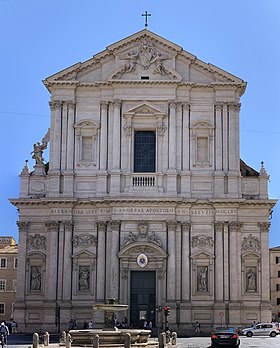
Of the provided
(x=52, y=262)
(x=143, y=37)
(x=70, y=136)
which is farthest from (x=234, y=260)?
(x=143, y=37)

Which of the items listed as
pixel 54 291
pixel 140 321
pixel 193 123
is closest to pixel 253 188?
pixel 193 123

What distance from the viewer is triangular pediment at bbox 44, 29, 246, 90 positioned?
50.3 metres

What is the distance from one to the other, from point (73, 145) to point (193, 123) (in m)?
7.90

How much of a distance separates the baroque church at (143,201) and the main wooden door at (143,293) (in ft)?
0.20

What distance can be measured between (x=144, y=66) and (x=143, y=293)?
14.7 m

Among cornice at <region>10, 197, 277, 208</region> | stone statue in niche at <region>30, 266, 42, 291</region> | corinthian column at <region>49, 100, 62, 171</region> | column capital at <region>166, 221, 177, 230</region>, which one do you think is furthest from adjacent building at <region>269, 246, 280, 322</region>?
stone statue in niche at <region>30, 266, 42, 291</region>

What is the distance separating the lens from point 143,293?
4806 centimetres

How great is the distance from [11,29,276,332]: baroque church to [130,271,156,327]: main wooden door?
0.20ft

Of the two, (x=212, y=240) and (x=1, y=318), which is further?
(x=1, y=318)

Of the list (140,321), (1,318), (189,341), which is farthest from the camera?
(1,318)

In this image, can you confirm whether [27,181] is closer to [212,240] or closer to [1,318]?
[212,240]

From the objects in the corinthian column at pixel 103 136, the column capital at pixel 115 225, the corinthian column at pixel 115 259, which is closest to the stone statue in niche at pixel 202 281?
the corinthian column at pixel 115 259

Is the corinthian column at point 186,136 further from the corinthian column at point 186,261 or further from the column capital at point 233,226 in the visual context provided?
the column capital at point 233,226

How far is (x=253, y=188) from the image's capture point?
49.9m
